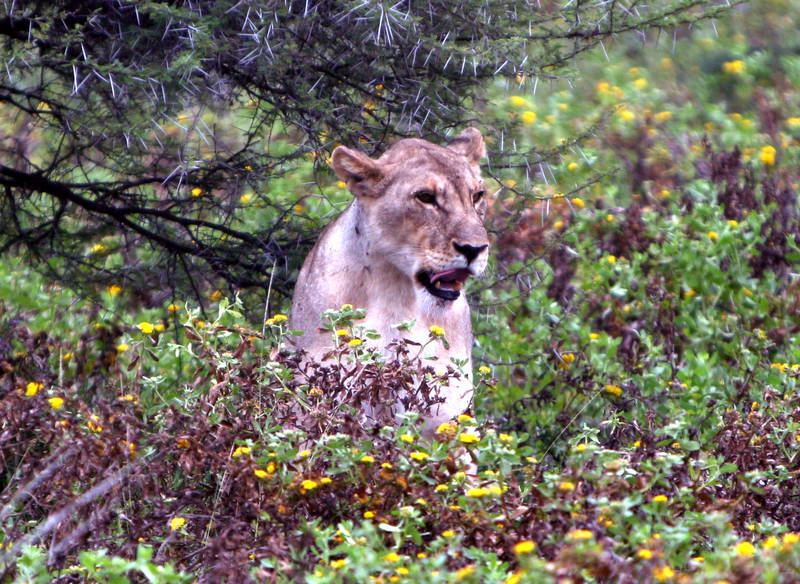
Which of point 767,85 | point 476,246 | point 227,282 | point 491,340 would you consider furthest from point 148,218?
point 767,85

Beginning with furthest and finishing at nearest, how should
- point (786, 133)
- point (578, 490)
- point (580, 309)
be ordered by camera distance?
point (786, 133) → point (580, 309) → point (578, 490)

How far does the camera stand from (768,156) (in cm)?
894

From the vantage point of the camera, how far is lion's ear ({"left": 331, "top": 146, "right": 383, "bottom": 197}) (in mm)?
5238

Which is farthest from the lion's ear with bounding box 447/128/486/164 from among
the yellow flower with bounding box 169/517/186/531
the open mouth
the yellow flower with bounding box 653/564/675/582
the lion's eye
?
the yellow flower with bounding box 653/564/675/582

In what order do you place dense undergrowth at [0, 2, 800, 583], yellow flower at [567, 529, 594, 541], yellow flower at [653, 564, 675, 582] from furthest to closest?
dense undergrowth at [0, 2, 800, 583] < yellow flower at [567, 529, 594, 541] < yellow flower at [653, 564, 675, 582]

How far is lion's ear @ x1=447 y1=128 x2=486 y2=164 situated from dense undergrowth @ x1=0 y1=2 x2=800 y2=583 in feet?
2.51

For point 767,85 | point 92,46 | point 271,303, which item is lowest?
point 271,303

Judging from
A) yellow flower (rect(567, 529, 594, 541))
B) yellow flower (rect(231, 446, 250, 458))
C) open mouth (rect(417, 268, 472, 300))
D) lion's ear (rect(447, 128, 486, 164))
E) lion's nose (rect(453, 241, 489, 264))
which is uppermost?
lion's ear (rect(447, 128, 486, 164))

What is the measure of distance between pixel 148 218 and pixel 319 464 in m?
2.82

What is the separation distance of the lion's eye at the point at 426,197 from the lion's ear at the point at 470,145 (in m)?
0.47

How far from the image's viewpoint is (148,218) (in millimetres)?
6703

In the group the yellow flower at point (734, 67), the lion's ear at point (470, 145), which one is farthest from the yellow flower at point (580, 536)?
the yellow flower at point (734, 67)

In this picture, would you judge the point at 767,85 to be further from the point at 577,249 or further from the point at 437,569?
the point at 437,569

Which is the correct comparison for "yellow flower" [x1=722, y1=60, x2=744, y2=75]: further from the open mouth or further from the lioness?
the open mouth
